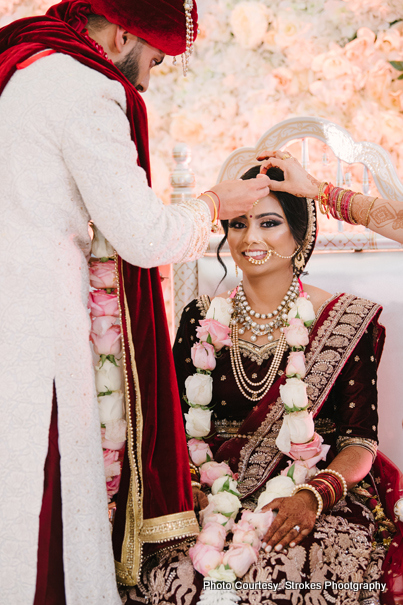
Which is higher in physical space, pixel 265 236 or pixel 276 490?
pixel 265 236

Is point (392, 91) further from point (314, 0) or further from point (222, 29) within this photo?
point (222, 29)

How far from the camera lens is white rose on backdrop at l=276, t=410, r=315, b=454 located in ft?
5.64

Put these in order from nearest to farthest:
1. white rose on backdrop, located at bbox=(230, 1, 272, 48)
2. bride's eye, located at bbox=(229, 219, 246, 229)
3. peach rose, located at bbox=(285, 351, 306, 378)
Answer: peach rose, located at bbox=(285, 351, 306, 378)
bride's eye, located at bbox=(229, 219, 246, 229)
white rose on backdrop, located at bbox=(230, 1, 272, 48)

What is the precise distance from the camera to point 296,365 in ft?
5.94

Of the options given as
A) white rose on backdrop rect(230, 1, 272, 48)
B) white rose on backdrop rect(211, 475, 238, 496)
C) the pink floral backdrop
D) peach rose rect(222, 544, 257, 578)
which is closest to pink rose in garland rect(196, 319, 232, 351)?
white rose on backdrop rect(211, 475, 238, 496)

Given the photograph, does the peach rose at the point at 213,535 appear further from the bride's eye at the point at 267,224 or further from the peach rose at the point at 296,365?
the bride's eye at the point at 267,224

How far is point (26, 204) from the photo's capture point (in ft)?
3.99

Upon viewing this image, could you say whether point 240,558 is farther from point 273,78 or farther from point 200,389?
point 273,78

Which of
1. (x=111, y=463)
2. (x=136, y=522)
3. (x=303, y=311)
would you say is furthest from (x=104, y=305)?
(x=303, y=311)

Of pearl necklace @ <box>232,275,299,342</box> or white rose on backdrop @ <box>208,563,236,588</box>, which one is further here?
pearl necklace @ <box>232,275,299,342</box>

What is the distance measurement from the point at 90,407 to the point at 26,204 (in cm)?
46

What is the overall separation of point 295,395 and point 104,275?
682mm

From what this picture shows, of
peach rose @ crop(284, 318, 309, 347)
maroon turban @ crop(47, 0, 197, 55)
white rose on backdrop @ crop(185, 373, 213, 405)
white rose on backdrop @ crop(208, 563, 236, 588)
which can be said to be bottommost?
white rose on backdrop @ crop(208, 563, 236, 588)

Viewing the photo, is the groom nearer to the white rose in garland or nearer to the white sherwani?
the white sherwani
